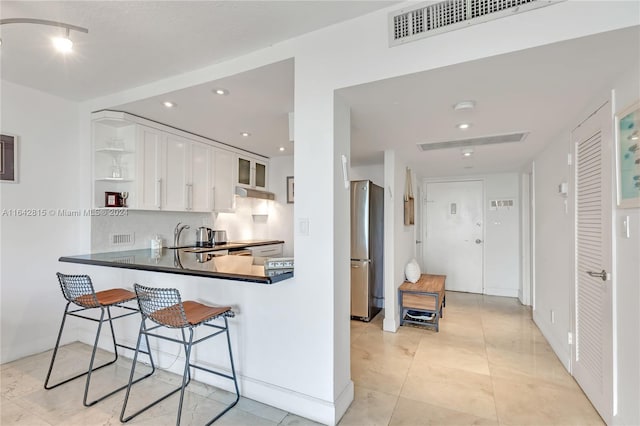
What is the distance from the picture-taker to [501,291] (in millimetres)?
5113

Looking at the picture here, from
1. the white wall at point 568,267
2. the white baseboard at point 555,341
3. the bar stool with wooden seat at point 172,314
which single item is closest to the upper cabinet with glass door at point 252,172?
the bar stool with wooden seat at point 172,314

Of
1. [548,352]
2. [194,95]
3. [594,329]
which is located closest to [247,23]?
[194,95]

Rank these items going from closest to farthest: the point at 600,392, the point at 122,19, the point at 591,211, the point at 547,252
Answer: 1. the point at 122,19
2. the point at 600,392
3. the point at 591,211
4. the point at 547,252

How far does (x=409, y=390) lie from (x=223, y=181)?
336cm

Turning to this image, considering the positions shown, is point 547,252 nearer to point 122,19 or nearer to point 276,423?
point 276,423

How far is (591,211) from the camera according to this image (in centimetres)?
213

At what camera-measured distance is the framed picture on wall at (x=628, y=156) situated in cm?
156

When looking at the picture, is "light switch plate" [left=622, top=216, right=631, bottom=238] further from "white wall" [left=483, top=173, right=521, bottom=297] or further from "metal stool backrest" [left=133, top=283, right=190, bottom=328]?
"white wall" [left=483, top=173, right=521, bottom=297]

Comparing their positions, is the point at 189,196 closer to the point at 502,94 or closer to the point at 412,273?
the point at 412,273

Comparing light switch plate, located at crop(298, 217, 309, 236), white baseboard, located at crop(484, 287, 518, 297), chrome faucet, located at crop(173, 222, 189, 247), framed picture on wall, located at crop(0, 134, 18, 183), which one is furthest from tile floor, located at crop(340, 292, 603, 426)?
framed picture on wall, located at crop(0, 134, 18, 183)

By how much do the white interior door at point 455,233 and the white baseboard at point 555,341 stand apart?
163 centimetres

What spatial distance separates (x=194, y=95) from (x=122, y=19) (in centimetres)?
79

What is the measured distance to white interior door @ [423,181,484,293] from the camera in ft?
17.4

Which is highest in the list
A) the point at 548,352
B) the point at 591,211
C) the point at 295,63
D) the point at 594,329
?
the point at 295,63
